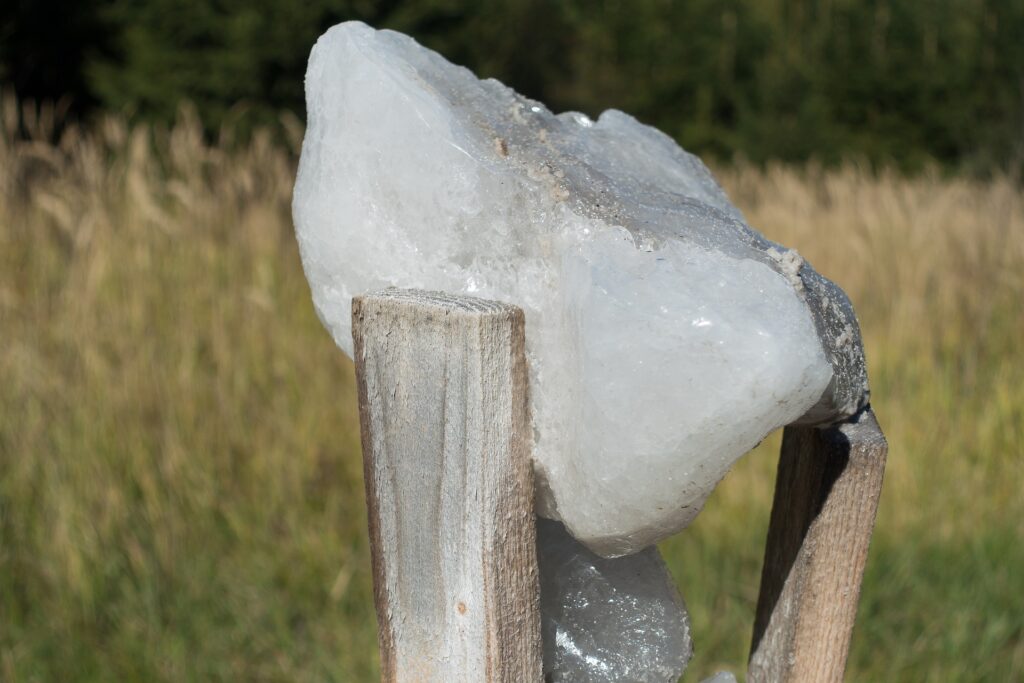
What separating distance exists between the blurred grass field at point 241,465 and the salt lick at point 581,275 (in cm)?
182

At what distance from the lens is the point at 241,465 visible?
3090 mm

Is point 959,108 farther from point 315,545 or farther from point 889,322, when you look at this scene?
point 315,545

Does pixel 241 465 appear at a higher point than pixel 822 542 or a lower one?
lower

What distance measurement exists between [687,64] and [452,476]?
8.49 m

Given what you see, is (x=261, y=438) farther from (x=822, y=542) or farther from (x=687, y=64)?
(x=687, y=64)

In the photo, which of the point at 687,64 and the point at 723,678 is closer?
the point at 723,678

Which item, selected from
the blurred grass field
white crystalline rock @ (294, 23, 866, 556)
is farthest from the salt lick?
the blurred grass field

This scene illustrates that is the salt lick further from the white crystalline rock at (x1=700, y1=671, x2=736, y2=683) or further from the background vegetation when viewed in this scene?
the background vegetation

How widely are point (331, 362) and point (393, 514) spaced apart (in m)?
2.46

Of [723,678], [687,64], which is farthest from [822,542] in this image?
[687,64]

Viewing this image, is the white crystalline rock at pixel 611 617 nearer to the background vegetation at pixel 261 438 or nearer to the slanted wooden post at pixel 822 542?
the slanted wooden post at pixel 822 542

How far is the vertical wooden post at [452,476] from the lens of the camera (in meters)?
0.95

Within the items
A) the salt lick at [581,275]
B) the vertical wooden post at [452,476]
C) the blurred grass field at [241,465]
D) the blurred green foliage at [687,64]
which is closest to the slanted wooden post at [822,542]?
the salt lick at [581,275]

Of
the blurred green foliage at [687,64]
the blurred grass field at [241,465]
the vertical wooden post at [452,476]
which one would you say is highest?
the blurred green foliage at [687,64]
